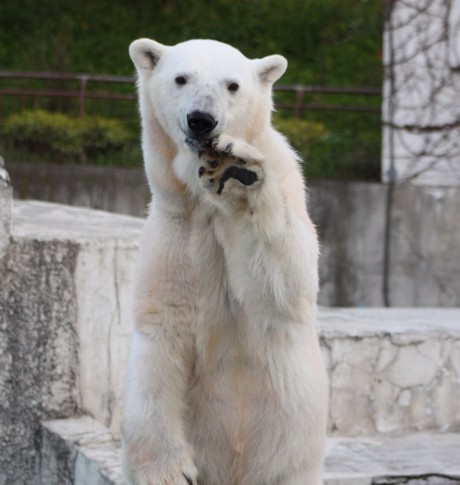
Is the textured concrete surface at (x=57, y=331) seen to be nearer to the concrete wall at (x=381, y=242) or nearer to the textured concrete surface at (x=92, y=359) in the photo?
the textured concrete surface at (x=92, y=359)

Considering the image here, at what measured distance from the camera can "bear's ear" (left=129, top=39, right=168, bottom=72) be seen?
343 centimetres

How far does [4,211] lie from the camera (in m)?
4.66

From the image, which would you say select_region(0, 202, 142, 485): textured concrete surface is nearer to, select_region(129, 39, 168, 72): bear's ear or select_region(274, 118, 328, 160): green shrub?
select_region(129, 39, 168, 72): bear's ear

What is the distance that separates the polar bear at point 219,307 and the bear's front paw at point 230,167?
9 cm

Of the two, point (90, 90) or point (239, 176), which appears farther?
point (90, 90)

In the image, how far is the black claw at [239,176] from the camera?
9.84 feet

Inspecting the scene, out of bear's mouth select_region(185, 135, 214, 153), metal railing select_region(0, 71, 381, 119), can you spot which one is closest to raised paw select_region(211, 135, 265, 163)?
bear's mouth select_region(185, 135, 214, 153)

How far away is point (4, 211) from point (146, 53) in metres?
1.45

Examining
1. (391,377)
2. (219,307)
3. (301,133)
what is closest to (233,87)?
(219,307)

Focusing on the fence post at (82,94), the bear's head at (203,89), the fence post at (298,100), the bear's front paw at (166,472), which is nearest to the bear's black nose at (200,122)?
the bear's head at (203,89)

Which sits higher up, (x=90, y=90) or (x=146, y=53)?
(x=90, y=90)

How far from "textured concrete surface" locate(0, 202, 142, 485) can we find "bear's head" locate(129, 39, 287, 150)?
1.56 meters

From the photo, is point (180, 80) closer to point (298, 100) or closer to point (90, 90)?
point (298, 100)

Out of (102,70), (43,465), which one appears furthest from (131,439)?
(102,70)
